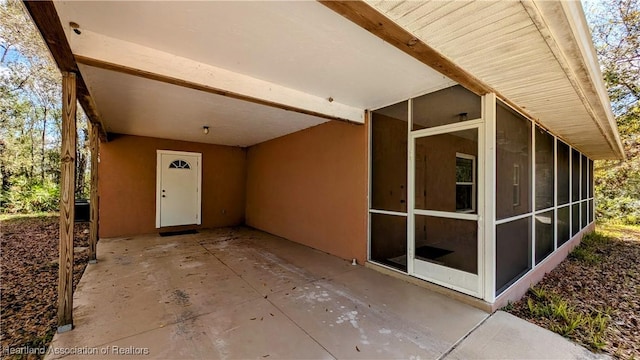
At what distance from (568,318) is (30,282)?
6.24 meters

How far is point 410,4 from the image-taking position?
1470mm

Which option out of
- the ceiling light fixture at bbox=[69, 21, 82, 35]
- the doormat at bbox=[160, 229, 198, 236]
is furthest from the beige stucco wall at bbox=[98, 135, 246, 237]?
the ceiling light fixture at bbox=[69, 21, 82, 35]

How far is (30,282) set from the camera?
3363 millimetres

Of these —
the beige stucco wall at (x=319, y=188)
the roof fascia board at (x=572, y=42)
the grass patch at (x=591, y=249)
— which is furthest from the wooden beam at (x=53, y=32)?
the grass patch at (x=591, y=249)

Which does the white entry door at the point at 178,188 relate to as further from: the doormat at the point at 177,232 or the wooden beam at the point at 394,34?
the wooden beam at the point at 394,34

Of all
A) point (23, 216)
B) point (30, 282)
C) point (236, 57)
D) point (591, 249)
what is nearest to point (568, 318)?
point (236, 57)

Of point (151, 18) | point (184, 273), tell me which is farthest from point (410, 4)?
point (184, 273)

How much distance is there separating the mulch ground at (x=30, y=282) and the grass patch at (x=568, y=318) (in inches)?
178

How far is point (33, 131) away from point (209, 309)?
1151 centimetres

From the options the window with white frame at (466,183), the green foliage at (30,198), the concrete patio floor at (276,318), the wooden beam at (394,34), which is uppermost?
the wooden beam at (394,34)

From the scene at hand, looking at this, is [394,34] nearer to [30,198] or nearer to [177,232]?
[177,232]

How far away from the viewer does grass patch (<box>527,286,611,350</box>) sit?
2439 mm

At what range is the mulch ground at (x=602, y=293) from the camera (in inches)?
96.7

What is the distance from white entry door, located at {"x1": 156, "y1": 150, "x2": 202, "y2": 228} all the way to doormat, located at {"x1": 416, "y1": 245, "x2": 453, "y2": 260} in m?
5.80
